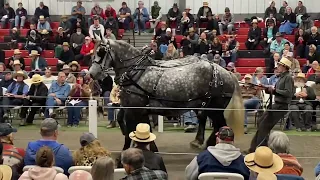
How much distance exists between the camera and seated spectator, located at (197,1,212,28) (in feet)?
69.2

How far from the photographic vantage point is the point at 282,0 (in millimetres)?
22500

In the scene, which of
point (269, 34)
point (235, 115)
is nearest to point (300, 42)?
point (269, 34)

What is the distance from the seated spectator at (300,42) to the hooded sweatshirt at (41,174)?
14.1m

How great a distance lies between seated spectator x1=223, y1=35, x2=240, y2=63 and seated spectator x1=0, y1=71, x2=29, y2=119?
695 cm

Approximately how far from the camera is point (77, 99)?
45.2 ft

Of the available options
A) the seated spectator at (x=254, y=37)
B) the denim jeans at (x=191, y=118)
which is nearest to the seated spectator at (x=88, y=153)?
the denim jeans at (x=191, y=118)

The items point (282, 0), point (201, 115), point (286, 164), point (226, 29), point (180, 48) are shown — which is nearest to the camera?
point (286, 164)

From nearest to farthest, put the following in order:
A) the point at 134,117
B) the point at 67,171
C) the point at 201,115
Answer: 1. the point at 67,171
2. the point at 134,117
3. the point at 201,115

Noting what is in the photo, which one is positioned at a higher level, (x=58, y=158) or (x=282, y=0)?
(x=282, y=0)

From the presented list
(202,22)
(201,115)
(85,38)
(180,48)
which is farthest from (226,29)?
(201,115)

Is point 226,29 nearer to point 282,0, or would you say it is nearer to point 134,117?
point 282,0

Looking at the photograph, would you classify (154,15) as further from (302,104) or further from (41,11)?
(302,104)

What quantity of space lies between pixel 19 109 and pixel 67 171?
7.92m

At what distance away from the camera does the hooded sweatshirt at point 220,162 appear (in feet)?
20.7
